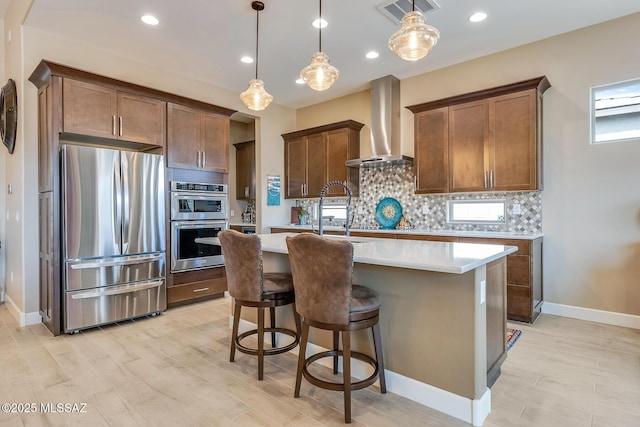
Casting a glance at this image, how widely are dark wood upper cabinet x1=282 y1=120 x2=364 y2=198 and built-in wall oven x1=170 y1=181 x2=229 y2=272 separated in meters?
1.64

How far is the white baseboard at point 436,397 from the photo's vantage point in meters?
1.88

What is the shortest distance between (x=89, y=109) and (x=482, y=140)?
4413 millimetres

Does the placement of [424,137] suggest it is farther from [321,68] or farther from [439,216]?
[321,68]

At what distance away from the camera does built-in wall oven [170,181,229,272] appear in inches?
165

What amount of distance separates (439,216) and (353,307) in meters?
3.17

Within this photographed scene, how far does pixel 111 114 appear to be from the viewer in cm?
371

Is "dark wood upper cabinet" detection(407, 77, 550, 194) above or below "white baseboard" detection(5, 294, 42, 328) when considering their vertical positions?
above

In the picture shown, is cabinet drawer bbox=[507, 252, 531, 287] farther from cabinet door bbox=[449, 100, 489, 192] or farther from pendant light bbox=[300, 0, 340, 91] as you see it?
pendant light bbox=[300, 0, 340, 91]

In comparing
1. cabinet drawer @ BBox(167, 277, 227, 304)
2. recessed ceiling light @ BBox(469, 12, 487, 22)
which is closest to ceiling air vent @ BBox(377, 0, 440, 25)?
recessed ceiling light @ BBox(469, 12, 487, 22)

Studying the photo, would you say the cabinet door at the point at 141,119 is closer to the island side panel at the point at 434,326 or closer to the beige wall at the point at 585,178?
the island side panel at the point at 434,326

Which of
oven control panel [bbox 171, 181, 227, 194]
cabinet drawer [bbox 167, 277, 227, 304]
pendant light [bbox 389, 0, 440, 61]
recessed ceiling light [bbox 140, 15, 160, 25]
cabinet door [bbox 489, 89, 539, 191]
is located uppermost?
recessed ceiling light [bbox 140, 15, 160, 25]

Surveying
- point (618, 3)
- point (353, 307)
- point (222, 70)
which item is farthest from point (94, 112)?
point (618, 3)

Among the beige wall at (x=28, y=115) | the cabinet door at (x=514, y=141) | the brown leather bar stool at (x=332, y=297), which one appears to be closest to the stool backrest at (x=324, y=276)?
the brown leather bar stool at (x=332, y=297)

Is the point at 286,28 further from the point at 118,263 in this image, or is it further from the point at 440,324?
the point at 440,324
